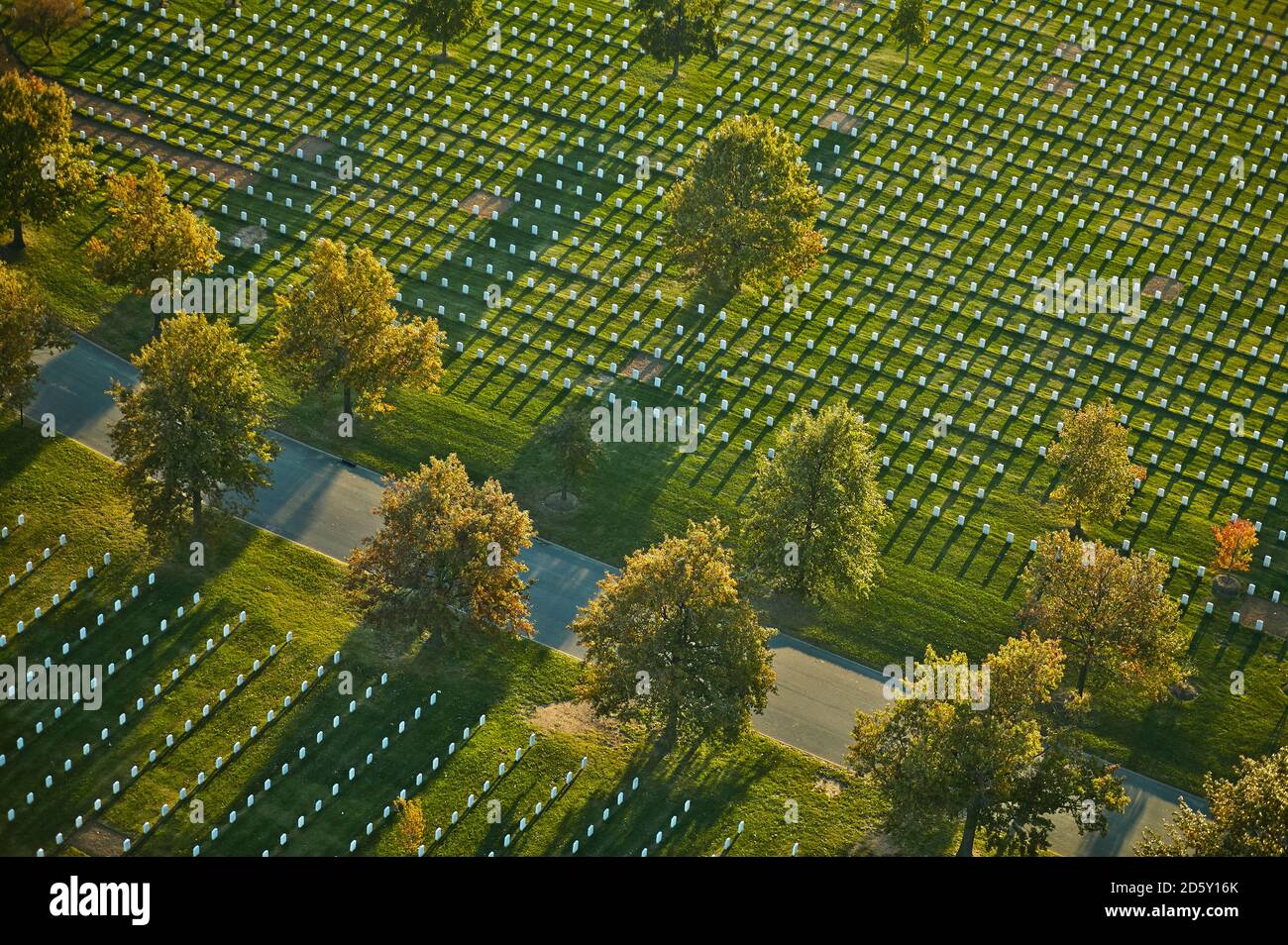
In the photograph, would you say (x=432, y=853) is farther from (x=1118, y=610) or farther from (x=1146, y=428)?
(x=1146, y=428)

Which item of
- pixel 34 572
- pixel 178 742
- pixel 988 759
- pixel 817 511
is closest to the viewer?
pixel 988 759

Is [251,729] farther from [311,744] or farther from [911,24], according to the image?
[911,24]

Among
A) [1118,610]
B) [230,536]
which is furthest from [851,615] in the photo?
[230,536]

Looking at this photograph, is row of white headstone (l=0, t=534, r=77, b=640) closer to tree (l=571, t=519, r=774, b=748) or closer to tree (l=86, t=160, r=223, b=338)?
tree (l=86, t=160, r=223, b=338)

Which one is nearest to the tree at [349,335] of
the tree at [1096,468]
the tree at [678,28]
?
the tree at [1096,468]

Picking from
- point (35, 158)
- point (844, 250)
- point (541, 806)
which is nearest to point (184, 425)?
point (541, 806)

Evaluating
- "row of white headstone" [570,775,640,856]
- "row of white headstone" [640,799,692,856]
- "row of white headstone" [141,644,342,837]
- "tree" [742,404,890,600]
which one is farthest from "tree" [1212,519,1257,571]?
"row of white headstone" [141,644,342,837]
